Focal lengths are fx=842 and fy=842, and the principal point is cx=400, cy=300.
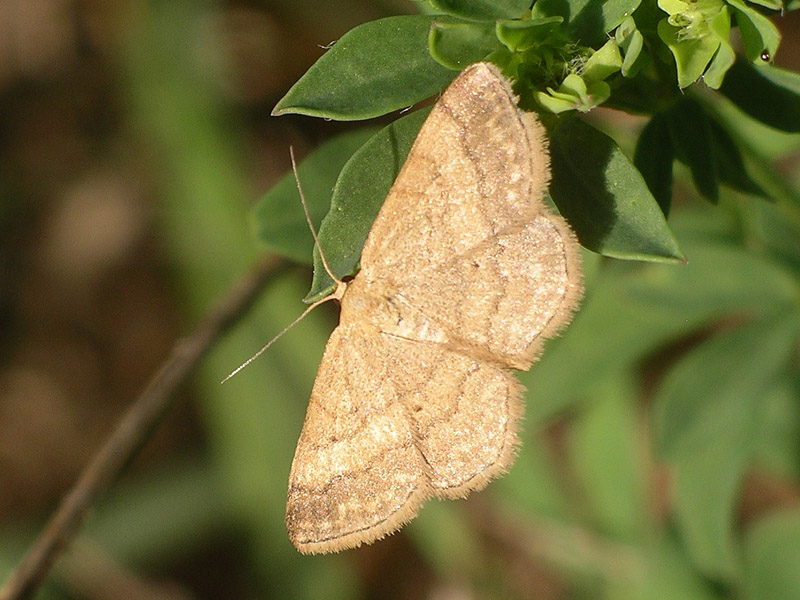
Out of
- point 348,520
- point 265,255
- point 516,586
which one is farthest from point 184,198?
point 348,520

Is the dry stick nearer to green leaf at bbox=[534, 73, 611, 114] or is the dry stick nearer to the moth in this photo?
the moth

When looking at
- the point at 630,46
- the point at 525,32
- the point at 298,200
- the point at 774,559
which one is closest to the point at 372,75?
the point at 525,32

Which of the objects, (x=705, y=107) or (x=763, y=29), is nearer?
(x=763, y=29)

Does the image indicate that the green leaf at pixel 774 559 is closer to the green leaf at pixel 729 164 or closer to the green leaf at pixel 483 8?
the green leaf at pixel 729 164

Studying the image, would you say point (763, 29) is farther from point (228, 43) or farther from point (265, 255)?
point (228, 43)

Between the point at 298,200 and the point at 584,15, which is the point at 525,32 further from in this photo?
the point at 298,200
